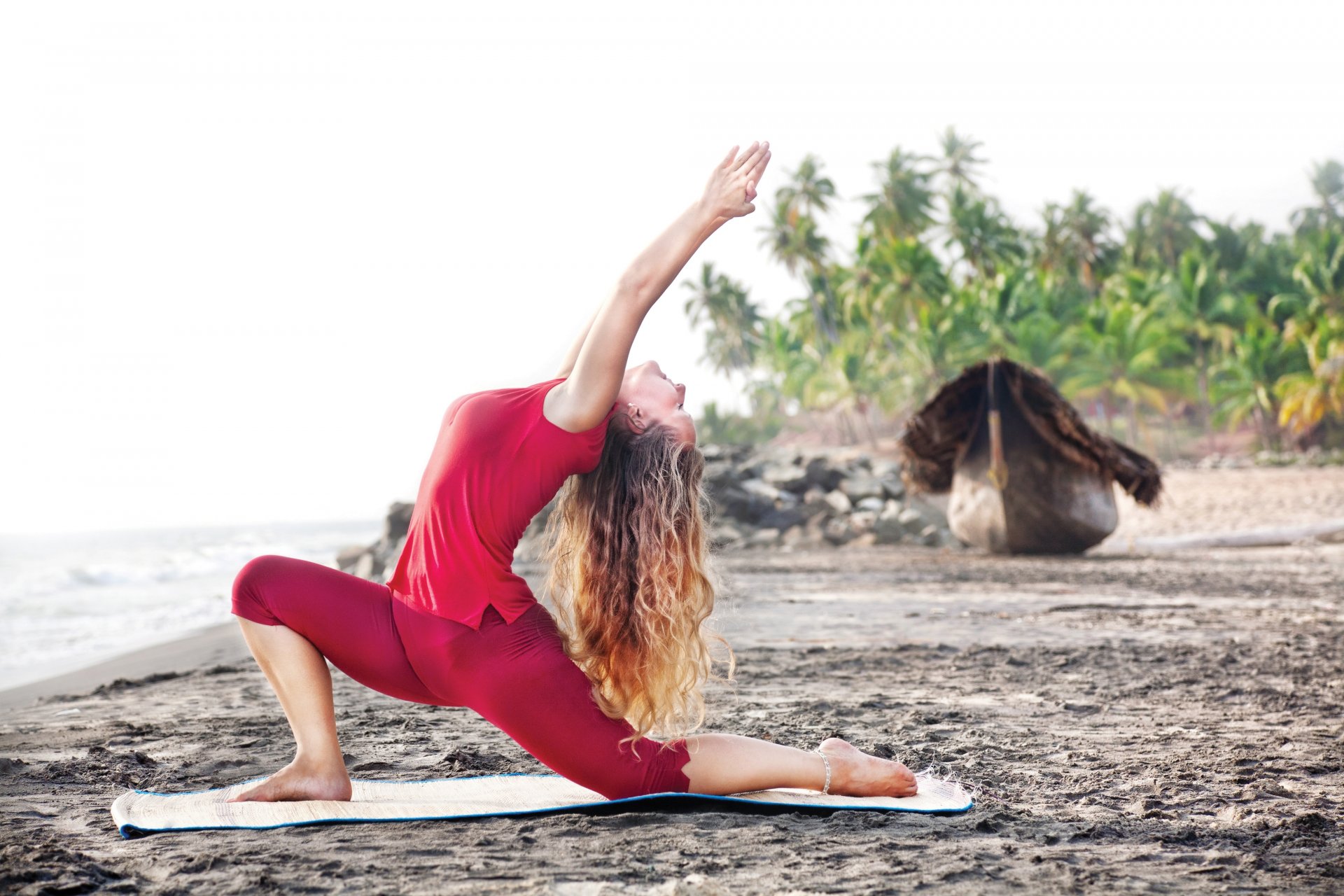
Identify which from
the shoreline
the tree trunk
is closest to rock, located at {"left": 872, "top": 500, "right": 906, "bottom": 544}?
the shoreline

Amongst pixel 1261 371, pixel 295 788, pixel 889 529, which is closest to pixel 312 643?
pixel 295 788

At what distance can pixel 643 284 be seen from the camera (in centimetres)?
222

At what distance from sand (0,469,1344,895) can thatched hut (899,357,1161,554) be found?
5160 millimetres

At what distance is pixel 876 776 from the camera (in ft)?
8.93

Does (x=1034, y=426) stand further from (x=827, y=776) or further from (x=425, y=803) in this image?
(x=425, y=803)

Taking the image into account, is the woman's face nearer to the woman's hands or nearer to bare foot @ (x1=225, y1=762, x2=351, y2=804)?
the woman's hands

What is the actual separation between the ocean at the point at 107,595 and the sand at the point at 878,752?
279cm

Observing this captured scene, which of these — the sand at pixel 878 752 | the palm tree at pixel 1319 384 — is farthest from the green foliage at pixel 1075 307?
the sand at pixel 878 752

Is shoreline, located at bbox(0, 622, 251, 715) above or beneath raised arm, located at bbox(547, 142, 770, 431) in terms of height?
beneath

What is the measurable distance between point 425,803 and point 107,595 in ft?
57.6

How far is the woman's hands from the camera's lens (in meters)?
2.25

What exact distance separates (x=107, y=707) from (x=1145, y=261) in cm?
4945

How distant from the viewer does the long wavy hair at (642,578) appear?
2469mm

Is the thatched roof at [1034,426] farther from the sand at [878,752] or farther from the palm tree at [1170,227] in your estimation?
the palm tree at [1170,227]
